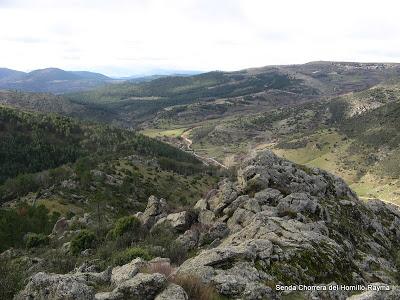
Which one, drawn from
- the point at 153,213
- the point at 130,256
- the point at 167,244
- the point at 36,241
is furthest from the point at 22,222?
the point at 130,256

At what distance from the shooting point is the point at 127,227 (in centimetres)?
5550

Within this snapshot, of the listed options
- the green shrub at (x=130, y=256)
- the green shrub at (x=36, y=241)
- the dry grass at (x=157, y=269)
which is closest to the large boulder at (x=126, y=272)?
the dry grass at (x=157, y=269)

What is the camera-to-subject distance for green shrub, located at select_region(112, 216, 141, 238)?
2157 inches

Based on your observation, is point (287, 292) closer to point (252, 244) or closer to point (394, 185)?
point (252, 244)

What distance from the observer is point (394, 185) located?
19562 cm

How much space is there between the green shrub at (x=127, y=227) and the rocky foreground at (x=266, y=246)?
215 cm

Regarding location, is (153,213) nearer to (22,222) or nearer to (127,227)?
(127,227)

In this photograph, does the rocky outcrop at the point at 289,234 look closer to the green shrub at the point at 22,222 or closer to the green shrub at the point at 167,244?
the green shrub at the point at 167,244

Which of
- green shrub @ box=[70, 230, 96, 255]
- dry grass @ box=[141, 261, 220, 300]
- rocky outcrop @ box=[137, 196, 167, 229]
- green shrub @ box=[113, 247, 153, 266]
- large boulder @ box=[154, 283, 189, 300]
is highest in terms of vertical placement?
large boulder @ box=[154, 283, 189, 300]

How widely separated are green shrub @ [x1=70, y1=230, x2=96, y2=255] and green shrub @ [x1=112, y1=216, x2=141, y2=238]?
3.69 meters

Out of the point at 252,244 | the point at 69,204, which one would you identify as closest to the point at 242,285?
the point at 252,244

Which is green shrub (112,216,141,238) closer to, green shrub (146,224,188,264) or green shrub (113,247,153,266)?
green shrub (146,224,188,264)

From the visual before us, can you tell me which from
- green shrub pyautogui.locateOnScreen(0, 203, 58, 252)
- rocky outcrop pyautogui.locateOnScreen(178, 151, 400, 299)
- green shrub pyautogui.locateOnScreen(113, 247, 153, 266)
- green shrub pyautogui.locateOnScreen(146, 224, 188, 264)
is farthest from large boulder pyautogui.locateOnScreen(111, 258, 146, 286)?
green shrub pyautogui.locateOnScreen(0, 203, 58, 252)

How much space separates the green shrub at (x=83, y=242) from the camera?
Answer: 56.2m
